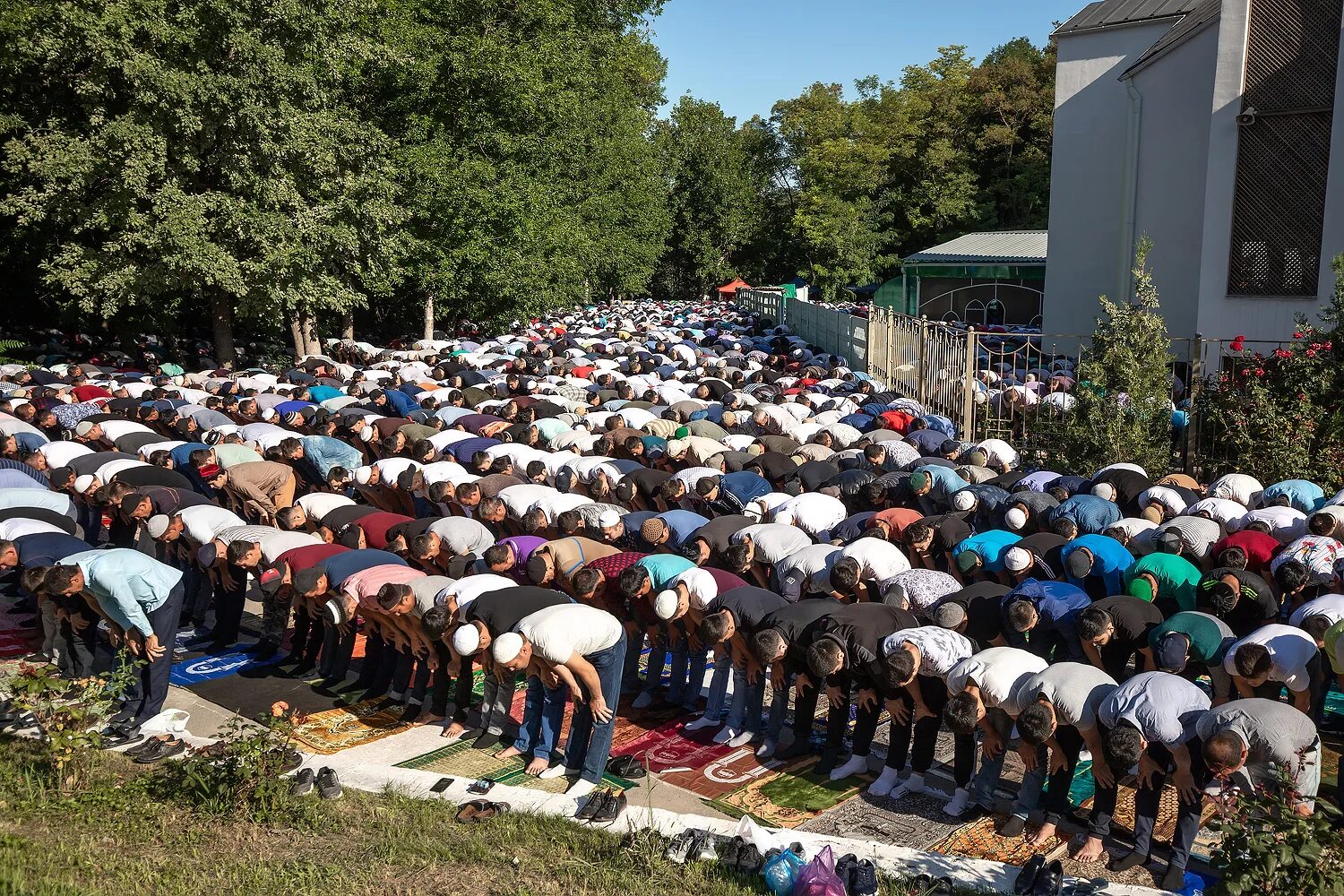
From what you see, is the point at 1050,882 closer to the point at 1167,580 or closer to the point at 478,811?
the point at 1167,580

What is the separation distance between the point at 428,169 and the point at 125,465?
13890mm

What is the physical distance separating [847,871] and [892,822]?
44.1 inches

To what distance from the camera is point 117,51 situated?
18.9 meters

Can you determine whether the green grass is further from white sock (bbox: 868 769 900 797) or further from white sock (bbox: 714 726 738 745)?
white sock (bbox: 714 726 738 745)

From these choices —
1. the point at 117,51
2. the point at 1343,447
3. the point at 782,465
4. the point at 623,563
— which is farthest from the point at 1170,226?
the point at 117,51

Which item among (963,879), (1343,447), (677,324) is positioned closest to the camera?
(963,879)

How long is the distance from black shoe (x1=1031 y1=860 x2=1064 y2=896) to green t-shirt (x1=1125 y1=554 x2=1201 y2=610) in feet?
7.66

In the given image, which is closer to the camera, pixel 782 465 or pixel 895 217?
pixel 782 465

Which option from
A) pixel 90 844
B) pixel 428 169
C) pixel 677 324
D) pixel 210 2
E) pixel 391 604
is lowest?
pixel 90 844

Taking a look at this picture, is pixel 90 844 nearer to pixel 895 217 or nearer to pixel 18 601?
pixel 18 601

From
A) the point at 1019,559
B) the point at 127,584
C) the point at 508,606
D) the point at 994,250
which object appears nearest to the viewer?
the point at 508,606

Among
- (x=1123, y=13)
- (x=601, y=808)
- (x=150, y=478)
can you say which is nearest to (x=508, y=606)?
(x=601, y=808)

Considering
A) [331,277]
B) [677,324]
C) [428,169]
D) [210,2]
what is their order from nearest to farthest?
[210,2], [331,277], [428,169], [677,324]

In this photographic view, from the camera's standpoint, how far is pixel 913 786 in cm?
634
